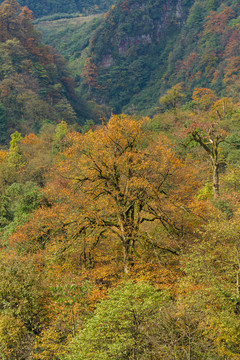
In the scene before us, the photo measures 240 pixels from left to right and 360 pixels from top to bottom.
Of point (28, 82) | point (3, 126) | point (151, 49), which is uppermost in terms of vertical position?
point (28, 82)

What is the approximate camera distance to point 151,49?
513ft

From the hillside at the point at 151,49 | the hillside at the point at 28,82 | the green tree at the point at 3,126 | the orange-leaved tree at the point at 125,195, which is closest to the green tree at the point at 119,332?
the orange-leaved tree at the point at 125,195

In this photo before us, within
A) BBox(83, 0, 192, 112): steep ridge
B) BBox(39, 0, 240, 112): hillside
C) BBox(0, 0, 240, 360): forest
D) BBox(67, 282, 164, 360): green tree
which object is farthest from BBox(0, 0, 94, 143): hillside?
BBox(67, 282, 164, 360): green tree

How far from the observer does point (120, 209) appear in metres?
19.2

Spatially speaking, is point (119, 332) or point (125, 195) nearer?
point (119, 332)

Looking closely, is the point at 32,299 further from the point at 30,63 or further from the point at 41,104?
the point at 30,63

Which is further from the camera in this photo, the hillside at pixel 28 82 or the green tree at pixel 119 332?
the hillside at pixel 28 82

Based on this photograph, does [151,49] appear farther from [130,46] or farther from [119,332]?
[119,332]

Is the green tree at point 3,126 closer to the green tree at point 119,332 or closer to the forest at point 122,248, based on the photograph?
the forest at point 122,248

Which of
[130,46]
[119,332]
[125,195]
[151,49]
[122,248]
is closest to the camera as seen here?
[119,332]

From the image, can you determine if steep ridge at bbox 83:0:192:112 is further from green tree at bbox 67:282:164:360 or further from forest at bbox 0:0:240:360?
green tree at bbox 67:282:164:360

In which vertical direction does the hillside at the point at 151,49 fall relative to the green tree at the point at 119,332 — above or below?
below

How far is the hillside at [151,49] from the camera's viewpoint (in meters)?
119

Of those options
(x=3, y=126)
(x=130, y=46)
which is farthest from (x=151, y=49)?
(x=3, y=126)
